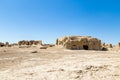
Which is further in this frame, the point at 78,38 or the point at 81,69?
the point at 78,38

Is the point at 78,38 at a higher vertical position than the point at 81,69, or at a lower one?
higher

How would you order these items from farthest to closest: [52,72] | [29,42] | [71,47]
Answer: [29,42]
[71,47]
[52,72]

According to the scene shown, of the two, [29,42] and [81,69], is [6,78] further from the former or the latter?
[29,42]

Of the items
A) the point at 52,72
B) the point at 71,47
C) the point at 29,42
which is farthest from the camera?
the point at 29,42

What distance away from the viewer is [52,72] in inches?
399

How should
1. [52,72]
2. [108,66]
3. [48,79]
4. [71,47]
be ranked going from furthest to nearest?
[71,47]
[108,66]
[52,72]
[48,79]

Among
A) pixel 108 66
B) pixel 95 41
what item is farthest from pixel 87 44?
pixel 108 66

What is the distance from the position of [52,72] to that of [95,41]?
3325 cm

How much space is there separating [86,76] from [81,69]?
3.43 ft

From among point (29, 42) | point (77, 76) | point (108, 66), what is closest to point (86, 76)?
point (77, 76)

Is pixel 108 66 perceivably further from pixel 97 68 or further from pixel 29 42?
pixel 29 42

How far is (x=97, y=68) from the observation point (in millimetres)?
10258

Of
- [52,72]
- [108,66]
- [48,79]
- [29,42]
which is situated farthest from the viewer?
[29,42]

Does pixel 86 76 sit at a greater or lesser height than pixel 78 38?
lesser
